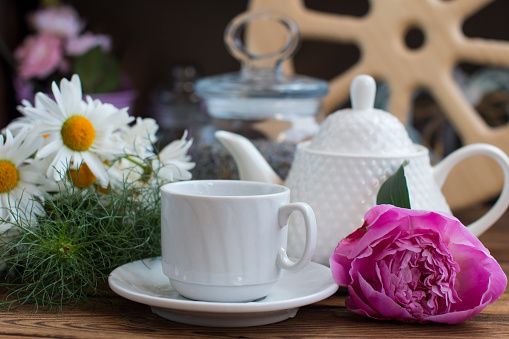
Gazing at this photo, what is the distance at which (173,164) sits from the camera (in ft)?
1.95

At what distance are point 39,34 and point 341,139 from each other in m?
0.77

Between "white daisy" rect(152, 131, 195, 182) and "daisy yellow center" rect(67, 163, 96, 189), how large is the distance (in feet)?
0.20

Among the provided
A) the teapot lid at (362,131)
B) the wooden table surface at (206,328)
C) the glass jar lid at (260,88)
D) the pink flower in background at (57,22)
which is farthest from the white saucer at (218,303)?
the pink flower in background at (57,22)

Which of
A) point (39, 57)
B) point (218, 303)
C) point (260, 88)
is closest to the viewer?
point (218, 303)

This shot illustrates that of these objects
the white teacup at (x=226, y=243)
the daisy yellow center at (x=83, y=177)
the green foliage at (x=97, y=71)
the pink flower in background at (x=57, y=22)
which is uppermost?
the pink flower in background at (x=57, y=22)

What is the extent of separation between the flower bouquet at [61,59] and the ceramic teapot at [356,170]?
0.59 metres

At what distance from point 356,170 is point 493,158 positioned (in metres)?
0.13

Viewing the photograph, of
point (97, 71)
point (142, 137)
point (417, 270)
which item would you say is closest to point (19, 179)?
point (142, 137)

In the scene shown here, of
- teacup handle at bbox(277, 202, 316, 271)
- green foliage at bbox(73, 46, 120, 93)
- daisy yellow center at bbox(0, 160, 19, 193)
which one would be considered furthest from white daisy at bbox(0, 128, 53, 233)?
green foliage at bbox(73, 46, 120, 93)

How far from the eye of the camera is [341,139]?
1.85 feet

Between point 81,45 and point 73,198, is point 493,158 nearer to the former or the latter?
point 73,198

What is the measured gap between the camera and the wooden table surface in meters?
0.43

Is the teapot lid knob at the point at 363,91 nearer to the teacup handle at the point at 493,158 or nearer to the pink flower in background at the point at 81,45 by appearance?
the teacup handle at the point at 493,158

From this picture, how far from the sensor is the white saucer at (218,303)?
0.42 meters
